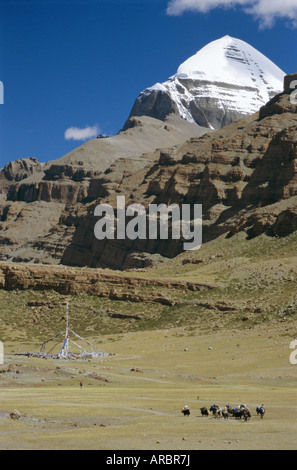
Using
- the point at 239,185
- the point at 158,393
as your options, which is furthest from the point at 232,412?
the point at 239,185

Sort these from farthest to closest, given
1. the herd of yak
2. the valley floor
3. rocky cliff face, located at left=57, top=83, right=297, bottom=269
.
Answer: rocky cliff face, located at left=57, top=83, right=297, bottom=269, the herd of yak, the valley floor

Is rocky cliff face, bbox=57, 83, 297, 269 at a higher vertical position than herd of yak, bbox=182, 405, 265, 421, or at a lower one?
higher

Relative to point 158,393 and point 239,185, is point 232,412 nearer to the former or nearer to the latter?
point 158,393

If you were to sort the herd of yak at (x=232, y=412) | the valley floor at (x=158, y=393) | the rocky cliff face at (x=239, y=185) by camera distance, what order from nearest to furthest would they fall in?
1. the valley floor at (x=158, y=393)
2. the herd of yak at (x=232, y=412)
3. the rocky cliff face at (x=239, y=185)

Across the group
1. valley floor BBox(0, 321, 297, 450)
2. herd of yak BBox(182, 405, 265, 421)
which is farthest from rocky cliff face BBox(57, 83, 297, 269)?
herd of yak BBox(182, 405, 265, 421)

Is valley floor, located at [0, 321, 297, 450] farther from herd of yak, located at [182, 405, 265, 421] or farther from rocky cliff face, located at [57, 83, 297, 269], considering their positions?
rocky cliff face, located at [57, 83, 297, 269]

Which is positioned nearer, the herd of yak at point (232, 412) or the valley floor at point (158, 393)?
the valley floor at point (158, 393)

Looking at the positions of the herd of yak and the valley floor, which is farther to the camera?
the herd of yak

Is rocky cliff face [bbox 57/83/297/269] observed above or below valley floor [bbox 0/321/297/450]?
above

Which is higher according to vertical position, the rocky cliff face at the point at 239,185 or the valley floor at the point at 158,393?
the rocky cliff face at the point at 239,185

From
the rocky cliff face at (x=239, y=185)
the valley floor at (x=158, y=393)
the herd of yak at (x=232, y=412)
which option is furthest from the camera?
the rocky cliff face at (x=239, y=185)

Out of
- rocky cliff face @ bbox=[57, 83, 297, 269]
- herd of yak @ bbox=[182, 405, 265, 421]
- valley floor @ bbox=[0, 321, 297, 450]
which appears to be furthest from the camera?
rocky cliff face @ bbox=[57, 83, 297, 269]

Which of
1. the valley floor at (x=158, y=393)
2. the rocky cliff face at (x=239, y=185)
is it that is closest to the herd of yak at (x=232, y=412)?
the valley floor at (x=158, y=393)

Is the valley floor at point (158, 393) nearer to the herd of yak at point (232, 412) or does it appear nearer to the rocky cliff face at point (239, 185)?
the herd of yak at point (232, 412)
